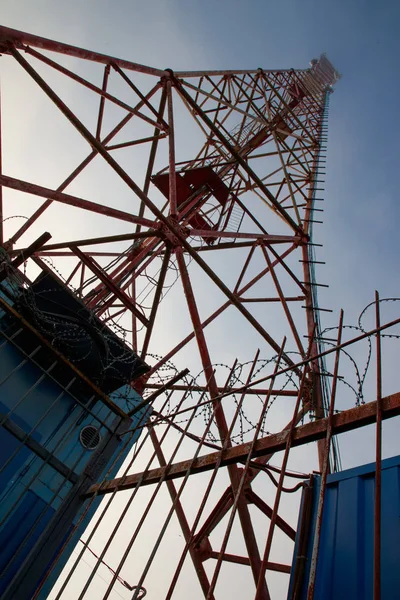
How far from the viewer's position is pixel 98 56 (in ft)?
24.9

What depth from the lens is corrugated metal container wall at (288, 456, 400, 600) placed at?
8.64 feet

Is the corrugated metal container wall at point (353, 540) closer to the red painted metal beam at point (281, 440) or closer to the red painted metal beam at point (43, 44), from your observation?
the red painted metal beam at point (281, 440)

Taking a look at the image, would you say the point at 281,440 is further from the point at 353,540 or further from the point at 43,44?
the point at 43,44

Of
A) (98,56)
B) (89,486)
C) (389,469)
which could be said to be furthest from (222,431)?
(98,56)

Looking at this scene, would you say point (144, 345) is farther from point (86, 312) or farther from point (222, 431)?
point (222, 431)

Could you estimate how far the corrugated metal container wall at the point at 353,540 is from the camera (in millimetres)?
2633

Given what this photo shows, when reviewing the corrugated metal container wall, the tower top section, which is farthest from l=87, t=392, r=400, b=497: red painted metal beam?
the tower top section

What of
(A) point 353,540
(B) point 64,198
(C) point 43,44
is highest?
(C) point 43,44

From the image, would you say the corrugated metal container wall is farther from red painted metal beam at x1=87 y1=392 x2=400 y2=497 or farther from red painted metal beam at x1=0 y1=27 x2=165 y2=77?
red painted metal beam at x1=0 y1=27 x2=165 y2=77

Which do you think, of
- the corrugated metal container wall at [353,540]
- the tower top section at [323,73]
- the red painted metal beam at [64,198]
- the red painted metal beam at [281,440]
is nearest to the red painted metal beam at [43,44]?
the red painted metal beam at [64,198]

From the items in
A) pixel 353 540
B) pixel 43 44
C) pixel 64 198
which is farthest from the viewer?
pixel 43 44

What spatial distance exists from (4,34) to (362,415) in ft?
24.0

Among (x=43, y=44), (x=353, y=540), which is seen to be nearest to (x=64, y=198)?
(x=43, y=44)

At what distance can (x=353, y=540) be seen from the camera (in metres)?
2.91
